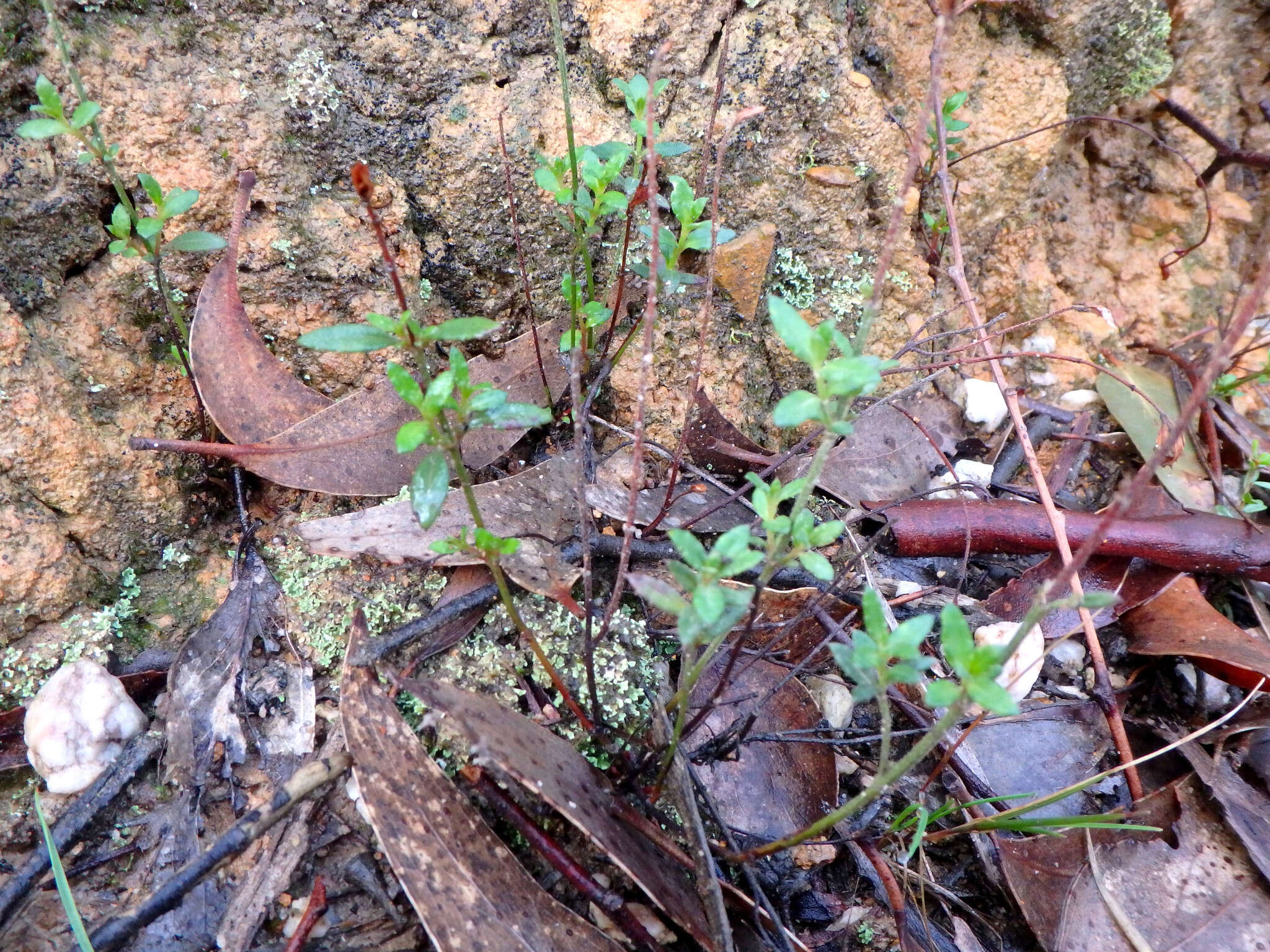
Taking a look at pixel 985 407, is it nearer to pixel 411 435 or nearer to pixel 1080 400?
pixel 1080 400

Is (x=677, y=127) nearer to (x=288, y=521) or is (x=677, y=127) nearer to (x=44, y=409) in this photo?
(x=288, y=521)

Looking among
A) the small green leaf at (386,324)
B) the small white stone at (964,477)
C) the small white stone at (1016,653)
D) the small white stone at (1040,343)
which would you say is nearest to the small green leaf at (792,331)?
the small green leaf at (386,324)

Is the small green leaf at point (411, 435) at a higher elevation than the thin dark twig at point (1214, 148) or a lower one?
lower

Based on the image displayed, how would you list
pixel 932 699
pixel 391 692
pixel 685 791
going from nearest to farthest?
pixel 932 699 → pixel 685 791 → pixel 391 692

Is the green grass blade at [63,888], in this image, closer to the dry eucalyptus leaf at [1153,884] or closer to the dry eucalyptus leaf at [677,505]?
the dry eucalyptus leaf at [677,505]

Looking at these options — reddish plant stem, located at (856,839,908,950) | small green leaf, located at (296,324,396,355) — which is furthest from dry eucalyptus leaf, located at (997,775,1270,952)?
small green leaf, located at (296,324,396,355)

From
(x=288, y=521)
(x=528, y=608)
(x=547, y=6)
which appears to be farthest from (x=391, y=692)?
(x=547, y=6)
